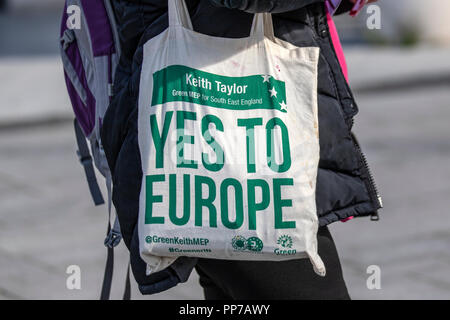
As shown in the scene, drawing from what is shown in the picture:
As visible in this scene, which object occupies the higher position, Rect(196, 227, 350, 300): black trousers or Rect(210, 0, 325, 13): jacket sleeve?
Rect(210, 0, 325, 13): jacket sleeve

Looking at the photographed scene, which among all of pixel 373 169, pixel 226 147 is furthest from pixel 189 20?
pixel 373 169

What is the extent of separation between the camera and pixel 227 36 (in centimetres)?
194

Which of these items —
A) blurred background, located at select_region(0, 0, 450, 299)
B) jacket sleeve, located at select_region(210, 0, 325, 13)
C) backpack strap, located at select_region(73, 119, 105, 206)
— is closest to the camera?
jacket sleeve, located at select_region(210, 0, 325, 13)

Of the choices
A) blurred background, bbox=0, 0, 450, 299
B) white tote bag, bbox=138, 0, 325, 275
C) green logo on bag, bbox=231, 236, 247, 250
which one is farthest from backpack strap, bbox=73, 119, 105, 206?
blurred background, bbox=0, 0, 450, 299

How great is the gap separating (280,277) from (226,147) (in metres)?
0.36

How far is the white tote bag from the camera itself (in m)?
1.87

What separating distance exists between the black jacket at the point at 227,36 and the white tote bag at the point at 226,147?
3 centimetres

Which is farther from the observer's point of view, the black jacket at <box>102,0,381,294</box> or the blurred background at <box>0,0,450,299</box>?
the blurred background at <box>0,0,450,299</box>

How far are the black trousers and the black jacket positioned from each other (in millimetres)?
89

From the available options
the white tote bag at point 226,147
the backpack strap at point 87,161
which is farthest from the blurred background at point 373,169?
the white tote bag at point 226,147

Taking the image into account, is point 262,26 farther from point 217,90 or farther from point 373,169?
point 373,169

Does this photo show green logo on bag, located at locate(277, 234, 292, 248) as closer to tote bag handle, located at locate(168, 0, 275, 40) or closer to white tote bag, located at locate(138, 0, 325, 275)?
white tote bag, located at locate(138, 0, 325, 275)

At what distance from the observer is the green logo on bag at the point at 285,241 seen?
1.87m
